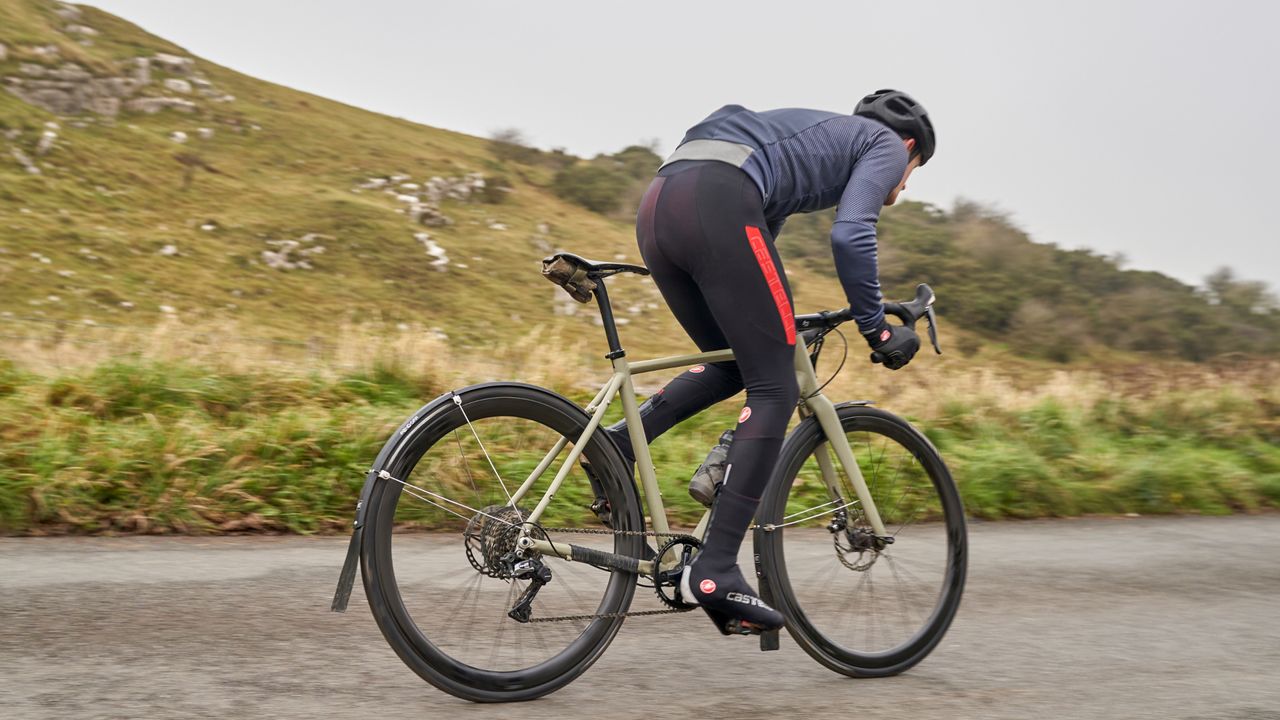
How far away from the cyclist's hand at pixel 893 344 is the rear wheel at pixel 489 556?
0.93 m

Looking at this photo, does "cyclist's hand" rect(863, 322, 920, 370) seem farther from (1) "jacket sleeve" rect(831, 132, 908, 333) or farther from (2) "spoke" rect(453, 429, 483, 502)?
(2) "spoke" rect(453, 429, 483, 502)

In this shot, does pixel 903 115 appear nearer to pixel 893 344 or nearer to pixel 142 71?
pixel 893 344

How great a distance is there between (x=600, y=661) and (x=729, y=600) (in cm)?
59

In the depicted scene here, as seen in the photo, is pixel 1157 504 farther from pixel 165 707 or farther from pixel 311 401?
pixel 165 707

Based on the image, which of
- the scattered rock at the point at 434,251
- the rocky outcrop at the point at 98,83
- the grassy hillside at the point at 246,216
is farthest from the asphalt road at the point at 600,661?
the rocky outcrop at the point at 98,83

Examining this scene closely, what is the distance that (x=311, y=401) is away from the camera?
7340mm

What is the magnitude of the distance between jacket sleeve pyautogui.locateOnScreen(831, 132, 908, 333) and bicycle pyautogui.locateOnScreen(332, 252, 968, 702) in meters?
0.22

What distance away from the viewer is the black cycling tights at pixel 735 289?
→ 337 cm

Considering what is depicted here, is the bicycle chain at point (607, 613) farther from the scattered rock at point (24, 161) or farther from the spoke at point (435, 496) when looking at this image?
the scattered rock at point (24, 161)

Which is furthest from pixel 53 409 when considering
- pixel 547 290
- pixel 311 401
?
pixel 547 290

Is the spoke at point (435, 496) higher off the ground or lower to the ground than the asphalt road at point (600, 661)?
higher

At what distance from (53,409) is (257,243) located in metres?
37.8

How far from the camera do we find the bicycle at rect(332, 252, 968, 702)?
10.5 ft

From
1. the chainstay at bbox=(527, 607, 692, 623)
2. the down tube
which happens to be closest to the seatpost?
the down tube
